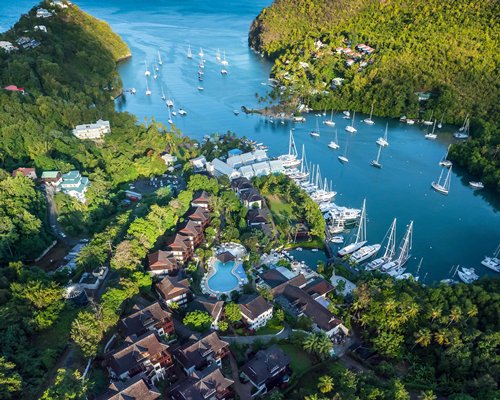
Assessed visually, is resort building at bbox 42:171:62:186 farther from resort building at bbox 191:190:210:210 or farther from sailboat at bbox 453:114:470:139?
sailboat at bbox 453:114:470:139

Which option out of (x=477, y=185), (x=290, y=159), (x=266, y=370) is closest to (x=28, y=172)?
(x=266, y=370)

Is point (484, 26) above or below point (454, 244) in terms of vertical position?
above

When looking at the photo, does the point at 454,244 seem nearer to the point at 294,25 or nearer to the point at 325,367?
the point at 325,367

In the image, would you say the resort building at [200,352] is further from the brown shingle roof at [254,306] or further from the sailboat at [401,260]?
the sailboat at [401,260]

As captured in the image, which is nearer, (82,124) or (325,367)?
(325,367)

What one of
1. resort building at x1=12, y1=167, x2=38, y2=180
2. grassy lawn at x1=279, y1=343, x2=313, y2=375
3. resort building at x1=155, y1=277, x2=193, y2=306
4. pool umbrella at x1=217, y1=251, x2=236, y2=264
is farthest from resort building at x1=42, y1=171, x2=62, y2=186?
grassy lawn at x1=279, y1=343, x2=313, y2=375

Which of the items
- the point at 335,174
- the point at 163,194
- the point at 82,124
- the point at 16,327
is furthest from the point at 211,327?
the point at 82,124
